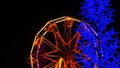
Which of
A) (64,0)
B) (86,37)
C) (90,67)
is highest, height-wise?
(64,0)

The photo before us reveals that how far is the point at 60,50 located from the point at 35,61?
1.53ft

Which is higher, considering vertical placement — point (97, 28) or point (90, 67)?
point (97, 28)

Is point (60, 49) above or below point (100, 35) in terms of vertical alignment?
below

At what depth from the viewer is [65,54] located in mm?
6688

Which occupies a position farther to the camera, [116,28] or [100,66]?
[116,28]

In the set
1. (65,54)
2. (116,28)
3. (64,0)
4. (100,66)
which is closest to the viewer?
(65,54)

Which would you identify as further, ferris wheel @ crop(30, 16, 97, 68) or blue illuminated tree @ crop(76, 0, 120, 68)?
blue illuminated tree @ crop(76, 0, 120, 68)

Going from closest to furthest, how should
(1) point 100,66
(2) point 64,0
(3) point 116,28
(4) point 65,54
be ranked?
1. (4) point 65,54
2. (1) point 100,66
3. (3) point 116,28
4. (2) point 64,0

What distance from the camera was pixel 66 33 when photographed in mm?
7020

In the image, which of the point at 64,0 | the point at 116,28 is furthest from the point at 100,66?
the point at 64,0

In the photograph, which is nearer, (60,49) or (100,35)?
(60,49)

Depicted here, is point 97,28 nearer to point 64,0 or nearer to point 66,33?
point 66,33

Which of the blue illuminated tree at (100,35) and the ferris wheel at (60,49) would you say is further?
the blue illuminated tree at (100,35)

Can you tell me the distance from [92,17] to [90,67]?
94 cm
